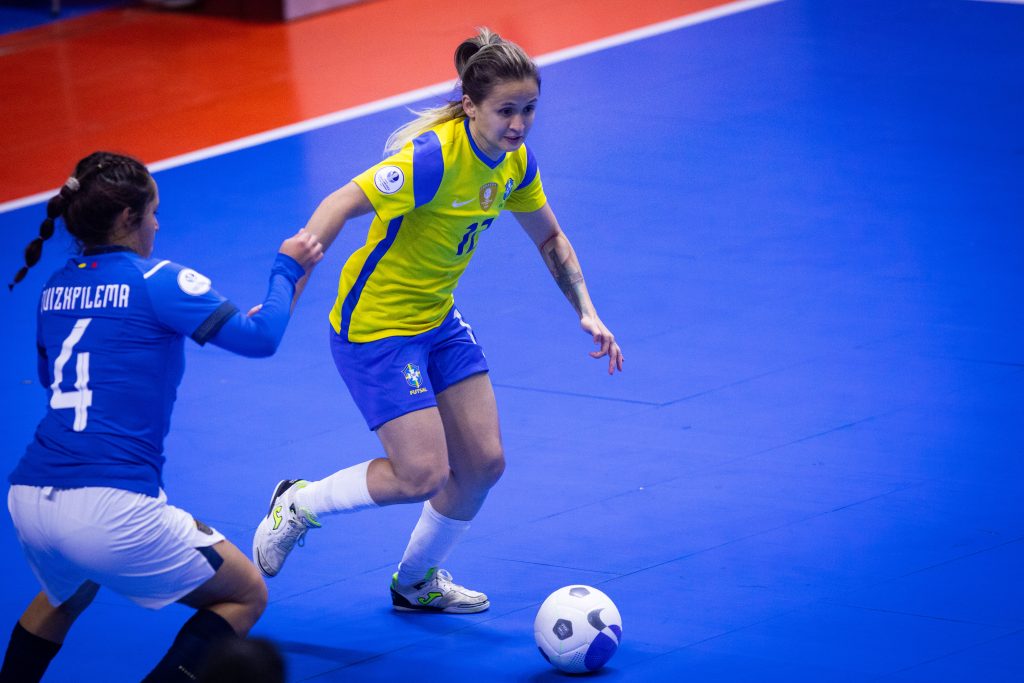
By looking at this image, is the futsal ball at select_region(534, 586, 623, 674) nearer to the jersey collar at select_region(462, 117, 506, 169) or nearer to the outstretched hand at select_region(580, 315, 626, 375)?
the outstretched hand at select_region(580, 315, 626, 375)

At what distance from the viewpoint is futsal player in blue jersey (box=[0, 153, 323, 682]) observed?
13.8 ft

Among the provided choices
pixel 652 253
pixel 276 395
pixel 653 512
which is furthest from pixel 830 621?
pixel 652 253

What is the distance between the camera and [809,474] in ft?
20.8

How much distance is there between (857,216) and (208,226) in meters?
4.17

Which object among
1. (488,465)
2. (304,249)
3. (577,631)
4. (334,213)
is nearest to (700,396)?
(488,465)

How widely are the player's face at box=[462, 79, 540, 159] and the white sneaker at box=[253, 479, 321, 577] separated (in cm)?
150

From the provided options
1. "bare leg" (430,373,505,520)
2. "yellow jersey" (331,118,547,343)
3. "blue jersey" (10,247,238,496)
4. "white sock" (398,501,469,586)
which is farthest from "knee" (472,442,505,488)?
"blue jersey" (10,247,238,496)

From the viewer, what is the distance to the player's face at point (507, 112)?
5039mm

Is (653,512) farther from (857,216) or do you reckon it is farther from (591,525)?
(857,216)

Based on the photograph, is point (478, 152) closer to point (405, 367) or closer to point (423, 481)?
point (405, 367)

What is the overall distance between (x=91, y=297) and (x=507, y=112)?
1578 millimetres

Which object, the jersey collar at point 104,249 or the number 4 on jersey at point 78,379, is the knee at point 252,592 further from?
the jersey collar at point 104,249

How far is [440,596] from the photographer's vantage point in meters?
5.50

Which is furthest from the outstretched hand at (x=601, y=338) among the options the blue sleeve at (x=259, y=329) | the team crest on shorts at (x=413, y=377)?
the blue sleeve at (x=259, y=329)
